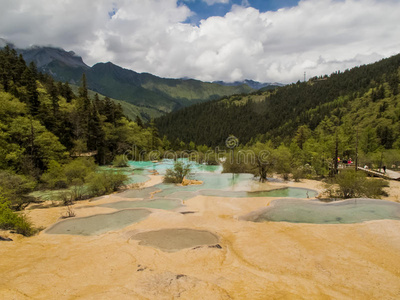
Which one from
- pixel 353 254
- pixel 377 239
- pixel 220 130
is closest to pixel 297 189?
pixel 377 239

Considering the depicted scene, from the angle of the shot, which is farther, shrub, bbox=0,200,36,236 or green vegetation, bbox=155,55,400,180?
green vegetation, bbox=155,55,400,180

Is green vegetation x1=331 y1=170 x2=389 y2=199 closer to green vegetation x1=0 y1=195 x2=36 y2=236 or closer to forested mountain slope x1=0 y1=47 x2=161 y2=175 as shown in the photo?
green vegetation x1=0 y1=195 x2=36 y2=236

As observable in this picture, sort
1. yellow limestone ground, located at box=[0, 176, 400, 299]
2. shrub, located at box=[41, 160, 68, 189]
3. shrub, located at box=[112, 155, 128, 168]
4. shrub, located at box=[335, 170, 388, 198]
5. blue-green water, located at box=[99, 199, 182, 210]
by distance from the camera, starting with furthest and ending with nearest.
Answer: shrub, located at box=[112, 155, 128, 168] < shrub, located at box=[41, 160, 68, 189] < shrub, located at box=[335, 170, 388, 198] < blue-green water, located at box=[99, 199, 182, 210] < yellow limestone ground, located at box=[0, 176, 400, 299]

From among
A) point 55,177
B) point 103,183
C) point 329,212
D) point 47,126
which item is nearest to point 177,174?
point 103,183

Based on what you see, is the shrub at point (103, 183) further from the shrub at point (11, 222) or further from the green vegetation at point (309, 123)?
the green vegetation at point (309, 123)

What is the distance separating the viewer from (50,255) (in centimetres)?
909

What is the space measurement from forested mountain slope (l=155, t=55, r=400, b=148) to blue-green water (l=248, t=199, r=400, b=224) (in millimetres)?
73392

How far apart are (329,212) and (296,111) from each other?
134 metres

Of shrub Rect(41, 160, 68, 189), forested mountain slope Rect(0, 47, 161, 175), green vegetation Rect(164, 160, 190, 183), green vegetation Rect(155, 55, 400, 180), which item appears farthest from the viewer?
green vegetation Rect(155, 55, 400, 180)

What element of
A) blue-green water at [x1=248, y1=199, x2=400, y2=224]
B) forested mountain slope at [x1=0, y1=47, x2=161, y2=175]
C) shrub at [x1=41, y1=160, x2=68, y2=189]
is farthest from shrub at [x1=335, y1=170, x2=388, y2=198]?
forested mountain slope at [x1=0, y1=47, x2=161, y2=175]

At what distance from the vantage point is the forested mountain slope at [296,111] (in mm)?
93438

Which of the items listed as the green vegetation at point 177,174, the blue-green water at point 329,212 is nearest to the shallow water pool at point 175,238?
the blue-green water at point 329,212

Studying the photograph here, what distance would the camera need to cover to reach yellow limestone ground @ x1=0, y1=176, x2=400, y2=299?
6.31 m

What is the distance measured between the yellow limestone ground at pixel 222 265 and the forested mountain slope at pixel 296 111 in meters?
82.6
